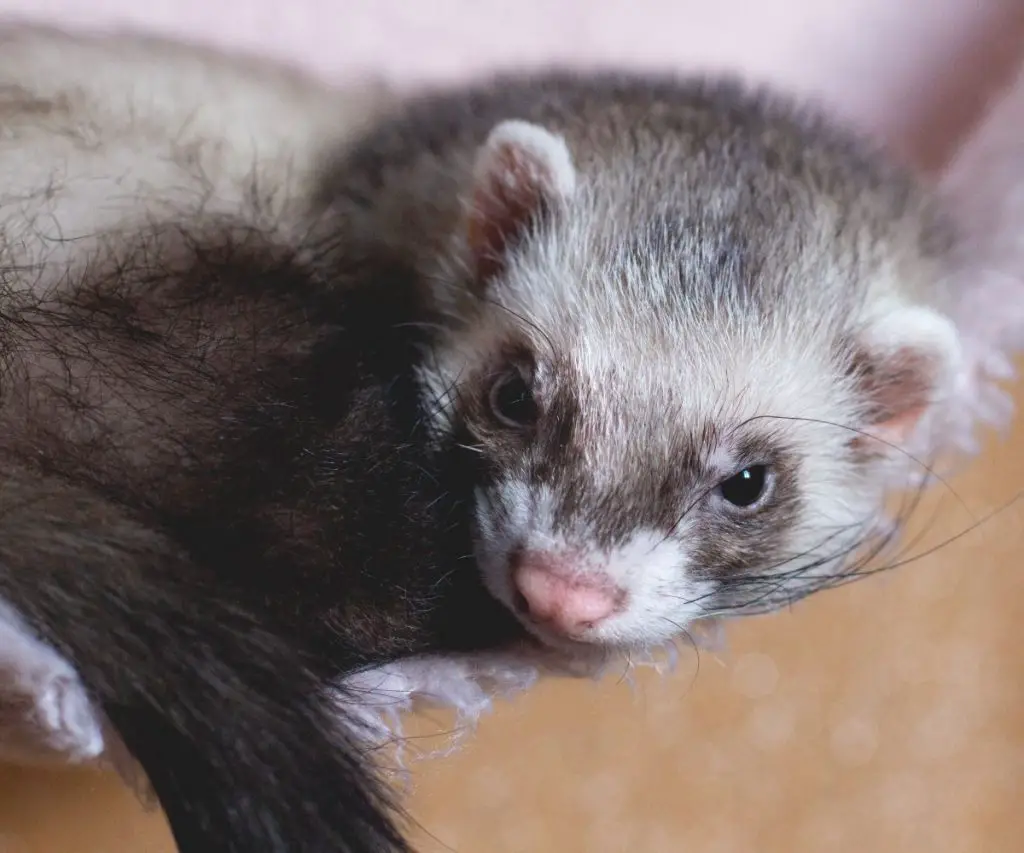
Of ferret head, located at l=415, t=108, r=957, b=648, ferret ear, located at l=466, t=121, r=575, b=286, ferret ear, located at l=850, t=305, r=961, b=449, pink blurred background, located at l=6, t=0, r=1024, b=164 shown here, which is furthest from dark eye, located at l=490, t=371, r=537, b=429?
pink blurred background, located at l=6, t=0, r=1024, b=164

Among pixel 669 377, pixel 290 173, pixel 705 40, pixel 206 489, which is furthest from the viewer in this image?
pixel 705 40

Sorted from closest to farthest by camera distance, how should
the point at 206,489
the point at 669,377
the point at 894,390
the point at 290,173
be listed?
the point at 206,489, the point at 669,377, the point at 894,390, the point at 290,173

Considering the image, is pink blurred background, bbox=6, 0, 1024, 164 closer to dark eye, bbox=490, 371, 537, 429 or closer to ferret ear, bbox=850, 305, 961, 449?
ferret ear, bbox=850, 305, 961, 449

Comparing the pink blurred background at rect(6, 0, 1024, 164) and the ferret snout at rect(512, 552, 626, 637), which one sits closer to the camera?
the ferret snout at rect(512, 552, 626, 637)

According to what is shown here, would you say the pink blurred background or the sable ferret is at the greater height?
the pink blurred background

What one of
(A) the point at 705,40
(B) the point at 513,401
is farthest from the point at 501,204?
(A) the point at 705,40

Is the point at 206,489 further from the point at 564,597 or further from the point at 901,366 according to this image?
the point at 901,366

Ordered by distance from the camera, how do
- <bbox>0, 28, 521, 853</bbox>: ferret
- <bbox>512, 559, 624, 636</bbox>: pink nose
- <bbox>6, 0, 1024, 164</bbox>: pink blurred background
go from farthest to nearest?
<bbox>6, 0, 1024, 164</bbox>: pink blurred background → <bbox>512, 559, 624, 636</bbox>: pink nose → <bbox>0, 28, 521, 853</bbox>: ferret
